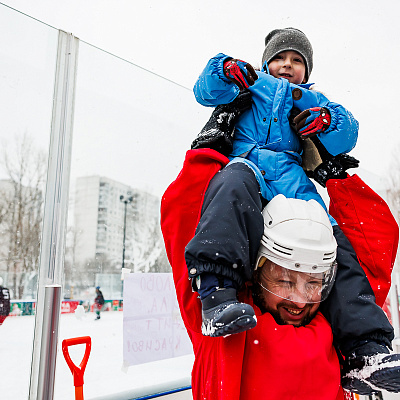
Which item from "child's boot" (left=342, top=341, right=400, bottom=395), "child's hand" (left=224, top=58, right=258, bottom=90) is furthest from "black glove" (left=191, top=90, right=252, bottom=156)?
"child's boot" (left=342, top=341, right=400, bottom=395)

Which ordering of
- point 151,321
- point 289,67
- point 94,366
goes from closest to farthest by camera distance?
1. point 289,67
2. point 94,366
3. point 151,321

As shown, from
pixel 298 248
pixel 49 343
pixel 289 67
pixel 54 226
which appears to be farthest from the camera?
pixel 54 226

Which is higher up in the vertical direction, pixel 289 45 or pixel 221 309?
pixel 289 45

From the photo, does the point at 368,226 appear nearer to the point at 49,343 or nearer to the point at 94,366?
the point at 49,343

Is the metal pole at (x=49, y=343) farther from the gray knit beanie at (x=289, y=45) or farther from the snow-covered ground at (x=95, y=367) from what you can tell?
the gray knit beanie at (x=289, y=45)

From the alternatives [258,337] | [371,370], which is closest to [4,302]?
[258,337]

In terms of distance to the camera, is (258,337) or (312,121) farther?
(312,121)

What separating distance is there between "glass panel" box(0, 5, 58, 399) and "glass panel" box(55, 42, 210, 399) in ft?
0.54

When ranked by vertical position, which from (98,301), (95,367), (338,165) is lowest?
(95,367)

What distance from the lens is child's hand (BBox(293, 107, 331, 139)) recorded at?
103 centimetres

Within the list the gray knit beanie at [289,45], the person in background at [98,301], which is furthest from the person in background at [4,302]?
the gray knit beanie at [289,45]

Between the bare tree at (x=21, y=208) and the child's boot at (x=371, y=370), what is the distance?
3.98 feet

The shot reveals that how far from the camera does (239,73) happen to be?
3.12 feet

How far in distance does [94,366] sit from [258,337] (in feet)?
3.70
